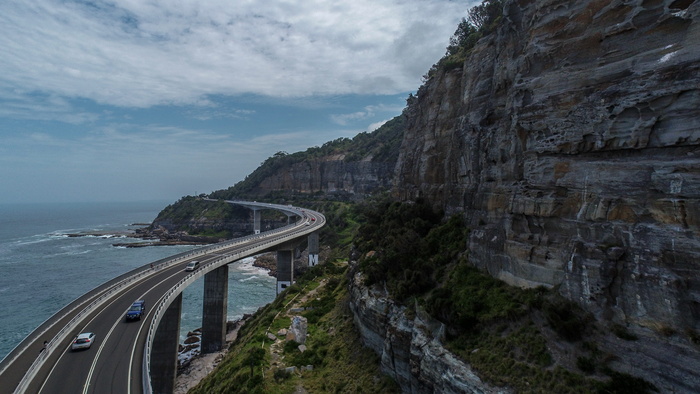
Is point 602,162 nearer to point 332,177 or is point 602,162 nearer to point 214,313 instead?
point 214,313

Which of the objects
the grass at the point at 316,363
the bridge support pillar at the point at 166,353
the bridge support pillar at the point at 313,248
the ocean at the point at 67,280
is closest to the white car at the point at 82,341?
the grass at the point at 316,363

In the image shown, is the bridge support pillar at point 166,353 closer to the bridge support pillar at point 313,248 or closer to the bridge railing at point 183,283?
the bridge railing at point 183,283

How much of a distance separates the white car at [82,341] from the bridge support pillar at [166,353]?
11134 mm

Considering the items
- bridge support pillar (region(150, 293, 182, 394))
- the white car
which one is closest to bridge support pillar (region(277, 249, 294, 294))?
bridge support pillar (region(150, 293, 182, 394))

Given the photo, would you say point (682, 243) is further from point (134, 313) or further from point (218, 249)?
point (218, 249)

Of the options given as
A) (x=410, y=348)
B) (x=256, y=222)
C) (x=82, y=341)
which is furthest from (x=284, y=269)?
(x=256, y=222)

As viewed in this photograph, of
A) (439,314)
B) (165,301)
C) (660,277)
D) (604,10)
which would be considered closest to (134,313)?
(165,301)

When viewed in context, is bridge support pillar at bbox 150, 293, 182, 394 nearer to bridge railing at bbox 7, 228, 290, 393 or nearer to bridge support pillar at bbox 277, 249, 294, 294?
bridge railing at bbox 7, 228, 290, 393

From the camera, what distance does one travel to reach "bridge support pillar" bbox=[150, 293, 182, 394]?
107ft

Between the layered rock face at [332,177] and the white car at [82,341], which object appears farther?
the layered rock face at [332,177]

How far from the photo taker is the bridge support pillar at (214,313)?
4316 centimetres

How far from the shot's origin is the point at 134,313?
27250 mm

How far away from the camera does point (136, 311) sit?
27422mm

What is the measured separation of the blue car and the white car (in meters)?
4.02
